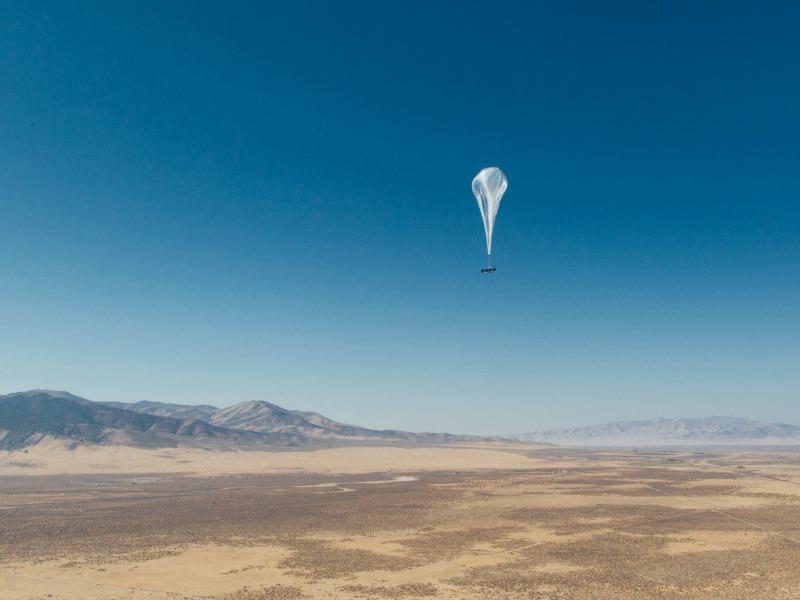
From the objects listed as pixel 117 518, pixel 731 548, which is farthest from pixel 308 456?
pixel 731 548

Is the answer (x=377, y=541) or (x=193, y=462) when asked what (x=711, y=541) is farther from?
(x=193, y=462)

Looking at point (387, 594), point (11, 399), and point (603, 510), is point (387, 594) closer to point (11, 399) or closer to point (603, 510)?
point (603, 510)

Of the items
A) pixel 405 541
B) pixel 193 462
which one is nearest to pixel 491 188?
pixel 405 541

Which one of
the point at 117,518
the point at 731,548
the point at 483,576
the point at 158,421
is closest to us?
the point at 483,576

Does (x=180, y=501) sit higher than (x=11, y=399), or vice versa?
(x=11, y=399)

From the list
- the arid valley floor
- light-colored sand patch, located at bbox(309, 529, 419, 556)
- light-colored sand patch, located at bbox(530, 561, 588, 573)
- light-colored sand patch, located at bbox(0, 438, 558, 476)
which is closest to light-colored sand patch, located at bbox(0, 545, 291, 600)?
the arid valley floor

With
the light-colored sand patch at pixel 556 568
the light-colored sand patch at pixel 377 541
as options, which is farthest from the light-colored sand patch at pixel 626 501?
the light-colored sand patch at pixel 556 568
